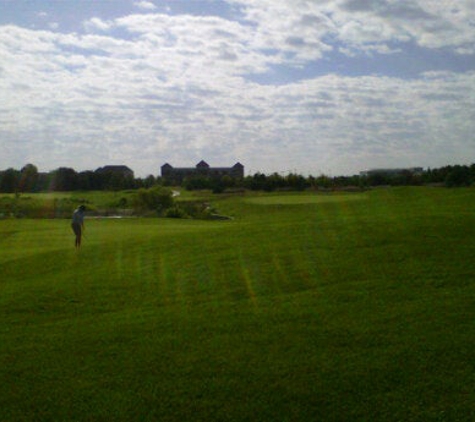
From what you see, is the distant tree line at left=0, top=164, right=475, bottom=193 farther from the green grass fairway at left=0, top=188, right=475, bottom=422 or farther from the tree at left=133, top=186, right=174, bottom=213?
the green grass fairway at left=0, top=188, right=475, bottom=422

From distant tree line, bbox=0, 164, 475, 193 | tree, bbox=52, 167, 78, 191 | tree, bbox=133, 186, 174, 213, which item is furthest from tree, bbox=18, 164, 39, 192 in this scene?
tree, bbox=133, 186, 174, 213

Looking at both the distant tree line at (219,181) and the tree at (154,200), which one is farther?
the distant tree line at (219,181)

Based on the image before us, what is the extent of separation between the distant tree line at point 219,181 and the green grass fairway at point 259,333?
5498 centimetres

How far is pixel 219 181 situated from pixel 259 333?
9475 cm

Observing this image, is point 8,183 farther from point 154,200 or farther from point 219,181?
point 154,200

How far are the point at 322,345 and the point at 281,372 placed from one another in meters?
1.02

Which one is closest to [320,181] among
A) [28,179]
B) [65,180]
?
[65,180]

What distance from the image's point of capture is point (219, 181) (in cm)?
10306

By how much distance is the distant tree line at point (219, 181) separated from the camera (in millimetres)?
80881

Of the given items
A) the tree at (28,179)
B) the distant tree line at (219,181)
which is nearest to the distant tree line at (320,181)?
the distant tree line at (219,181)

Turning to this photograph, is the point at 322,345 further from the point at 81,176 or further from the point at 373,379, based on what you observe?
the point at 81,176

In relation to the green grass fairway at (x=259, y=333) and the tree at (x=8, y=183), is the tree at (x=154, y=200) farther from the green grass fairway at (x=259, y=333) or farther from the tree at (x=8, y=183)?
the green grass fairway at (x=259, y=333)

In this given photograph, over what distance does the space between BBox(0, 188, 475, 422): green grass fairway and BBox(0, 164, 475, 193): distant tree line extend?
5498 cm

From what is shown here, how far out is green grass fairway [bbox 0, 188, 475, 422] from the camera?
6453 mm
